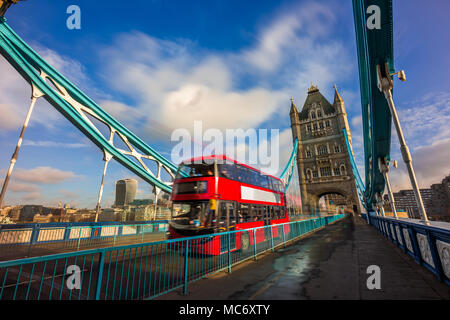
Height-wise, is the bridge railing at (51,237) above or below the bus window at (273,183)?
below

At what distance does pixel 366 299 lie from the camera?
308cm

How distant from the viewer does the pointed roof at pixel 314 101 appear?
156 feet

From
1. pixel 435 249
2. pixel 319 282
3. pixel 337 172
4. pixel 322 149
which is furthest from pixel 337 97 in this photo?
pixel 319 282

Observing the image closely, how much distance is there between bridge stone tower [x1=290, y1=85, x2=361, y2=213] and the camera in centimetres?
4031

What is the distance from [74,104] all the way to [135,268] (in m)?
19.5

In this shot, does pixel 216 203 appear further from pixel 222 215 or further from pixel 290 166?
pixel 290 166

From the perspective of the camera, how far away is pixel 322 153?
4419cm

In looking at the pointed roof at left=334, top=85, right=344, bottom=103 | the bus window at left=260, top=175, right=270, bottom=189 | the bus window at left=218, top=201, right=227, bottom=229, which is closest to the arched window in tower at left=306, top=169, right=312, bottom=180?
the pointed roof at left=334, top=85, right=344, bottom=103

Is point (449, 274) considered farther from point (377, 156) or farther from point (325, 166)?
point (325, 166)

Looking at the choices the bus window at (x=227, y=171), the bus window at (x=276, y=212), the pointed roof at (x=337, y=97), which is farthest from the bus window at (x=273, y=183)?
the pointed roof at (x=337, y=97)

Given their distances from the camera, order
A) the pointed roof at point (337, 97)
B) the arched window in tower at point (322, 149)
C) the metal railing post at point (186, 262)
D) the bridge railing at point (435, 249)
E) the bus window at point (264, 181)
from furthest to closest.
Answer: the pointed roof at point (337, 97), the arched window in tower at point (322, 149), the bus window at point (264, 181), the metal railing post at point (186, 262), the bridge railing at point (435, 249)

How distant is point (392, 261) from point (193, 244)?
5.49 m

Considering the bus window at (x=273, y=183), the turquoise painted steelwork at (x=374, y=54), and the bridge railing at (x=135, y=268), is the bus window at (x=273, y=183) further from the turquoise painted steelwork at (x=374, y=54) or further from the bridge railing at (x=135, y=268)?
the turquoise painted steelwork at (x=374, y=54)
